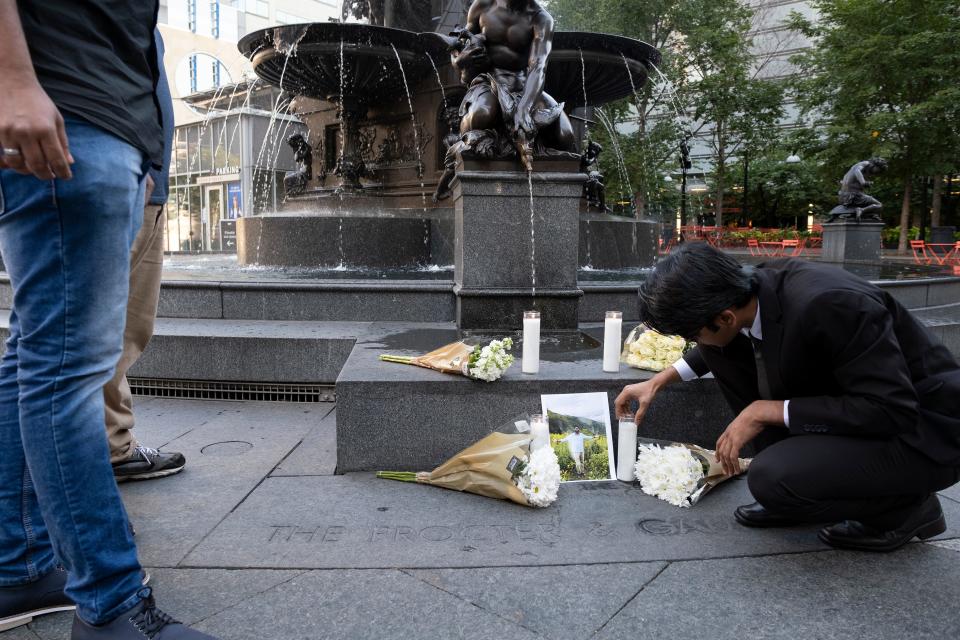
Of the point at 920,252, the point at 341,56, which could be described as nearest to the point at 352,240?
the point at 341,56

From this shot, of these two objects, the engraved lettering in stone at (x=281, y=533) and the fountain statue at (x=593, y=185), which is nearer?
the engraved lettering in stone at (x=281, y=533)

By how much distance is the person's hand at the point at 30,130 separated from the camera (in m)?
1.59

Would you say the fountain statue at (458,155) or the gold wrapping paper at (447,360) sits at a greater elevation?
the fountain statue at (458,155)

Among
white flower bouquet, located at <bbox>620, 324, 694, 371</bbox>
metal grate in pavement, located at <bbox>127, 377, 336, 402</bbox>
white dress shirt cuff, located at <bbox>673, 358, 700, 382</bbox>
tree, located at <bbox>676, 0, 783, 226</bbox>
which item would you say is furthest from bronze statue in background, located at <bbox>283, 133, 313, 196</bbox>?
tree, located at <bbox>676, 0, 783, 226</bbox>

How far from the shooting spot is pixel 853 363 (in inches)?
95.2

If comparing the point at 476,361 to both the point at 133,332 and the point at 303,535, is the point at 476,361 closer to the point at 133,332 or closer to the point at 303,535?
the point at 303,535

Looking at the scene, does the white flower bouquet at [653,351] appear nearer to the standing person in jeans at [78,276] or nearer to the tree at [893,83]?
the standing person in jeans at [78,276]

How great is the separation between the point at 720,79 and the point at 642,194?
6.07m

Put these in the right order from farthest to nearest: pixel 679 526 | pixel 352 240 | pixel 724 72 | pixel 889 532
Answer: pixel 724 72 < pixel 352 240 < pixel 679 526 < pixel 889 532

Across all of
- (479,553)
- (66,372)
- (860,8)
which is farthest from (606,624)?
(860,8)

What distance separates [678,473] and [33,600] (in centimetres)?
259

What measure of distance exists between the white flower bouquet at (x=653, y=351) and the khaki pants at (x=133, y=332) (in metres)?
2.53

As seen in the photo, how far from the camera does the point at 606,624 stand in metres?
2.21

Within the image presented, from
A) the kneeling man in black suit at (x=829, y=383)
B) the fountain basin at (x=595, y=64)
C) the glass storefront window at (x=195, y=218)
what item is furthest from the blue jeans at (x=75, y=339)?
the glass storefront window at (x=195, y=218)
